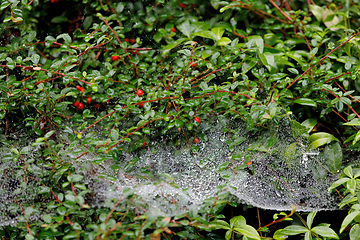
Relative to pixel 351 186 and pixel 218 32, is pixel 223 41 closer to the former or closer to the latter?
pixel 218 32

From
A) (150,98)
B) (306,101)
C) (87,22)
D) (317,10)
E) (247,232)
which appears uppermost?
(87,22)

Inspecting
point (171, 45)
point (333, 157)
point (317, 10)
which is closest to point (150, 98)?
point (171, 45)

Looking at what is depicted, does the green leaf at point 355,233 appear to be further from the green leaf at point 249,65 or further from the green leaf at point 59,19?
the green leaf at point 59,19

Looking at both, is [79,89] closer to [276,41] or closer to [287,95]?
[287,95]

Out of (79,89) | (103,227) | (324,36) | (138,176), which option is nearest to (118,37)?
(79,89)

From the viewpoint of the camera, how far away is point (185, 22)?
80.4 inches

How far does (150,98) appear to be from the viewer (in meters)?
1.68

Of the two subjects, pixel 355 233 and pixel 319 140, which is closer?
pixel 355 233

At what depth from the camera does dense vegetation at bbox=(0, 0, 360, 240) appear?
4.23ft

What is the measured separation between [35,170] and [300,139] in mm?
1574

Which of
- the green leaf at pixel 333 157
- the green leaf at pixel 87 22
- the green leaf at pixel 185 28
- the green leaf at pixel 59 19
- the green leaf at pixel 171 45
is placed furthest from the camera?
the green leaf at pixel 59 19

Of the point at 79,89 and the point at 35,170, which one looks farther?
the point at 79,89

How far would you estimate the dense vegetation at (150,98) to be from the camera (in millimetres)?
1288

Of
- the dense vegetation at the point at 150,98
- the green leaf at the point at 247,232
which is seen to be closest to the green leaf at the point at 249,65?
the dense vegetation at the point at 150,98
